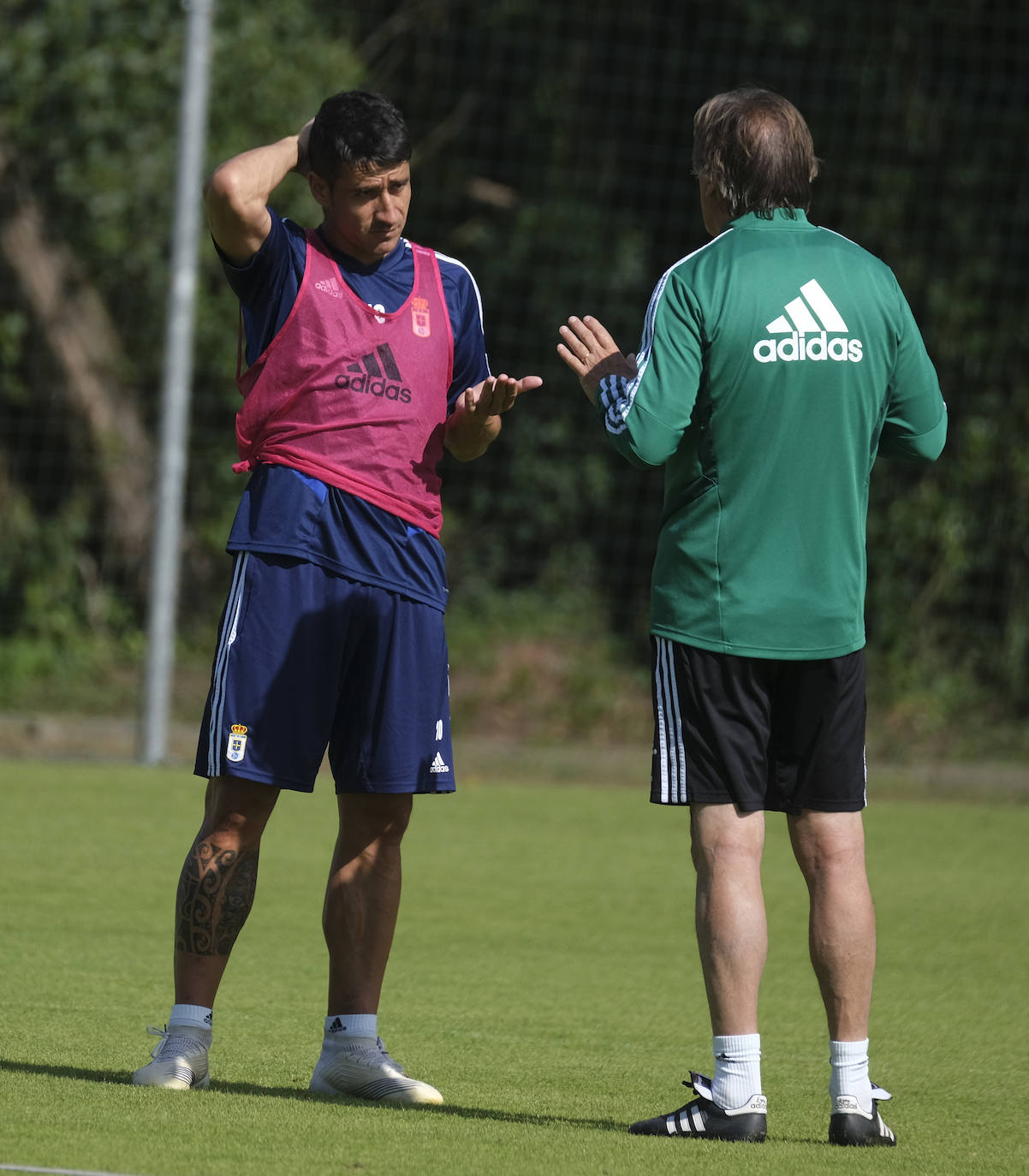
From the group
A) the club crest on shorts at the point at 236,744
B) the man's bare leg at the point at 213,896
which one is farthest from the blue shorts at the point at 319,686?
the man's bare leg at the point at 213,896

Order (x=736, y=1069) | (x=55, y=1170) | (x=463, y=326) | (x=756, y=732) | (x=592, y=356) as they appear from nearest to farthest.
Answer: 1. (x=55, y=1170)
2. (x=736, y=1069)
3. (x=756, y=732)
4. (x=592, y=356)
5. (x=463, y=326)

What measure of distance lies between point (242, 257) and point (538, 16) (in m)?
10.8

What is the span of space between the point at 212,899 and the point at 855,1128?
1348mm

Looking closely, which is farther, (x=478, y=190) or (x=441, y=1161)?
(x=478, y=190)

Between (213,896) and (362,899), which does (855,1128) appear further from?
(213,896)

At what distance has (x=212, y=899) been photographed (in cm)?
377

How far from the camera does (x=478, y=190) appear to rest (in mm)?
14195

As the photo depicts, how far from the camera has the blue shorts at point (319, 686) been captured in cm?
371

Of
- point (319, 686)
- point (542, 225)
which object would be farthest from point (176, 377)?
point (319, 686)

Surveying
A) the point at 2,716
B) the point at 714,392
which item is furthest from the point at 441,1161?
the point at 2,716

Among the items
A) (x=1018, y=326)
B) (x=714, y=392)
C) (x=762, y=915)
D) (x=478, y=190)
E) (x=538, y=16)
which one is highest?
(x=538, y=16)

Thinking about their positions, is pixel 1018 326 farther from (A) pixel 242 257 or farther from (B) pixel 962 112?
(A) pixel 242 257

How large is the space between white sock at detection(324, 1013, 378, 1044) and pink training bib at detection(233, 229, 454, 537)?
1.03m

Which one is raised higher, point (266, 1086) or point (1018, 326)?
point (1018, 326)
